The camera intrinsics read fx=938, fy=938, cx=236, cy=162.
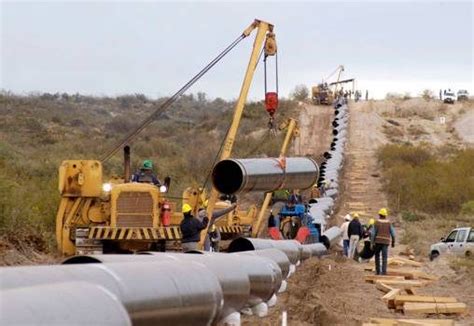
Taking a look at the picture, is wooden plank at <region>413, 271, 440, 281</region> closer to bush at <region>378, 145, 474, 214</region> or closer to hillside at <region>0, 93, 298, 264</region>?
hillside at <region>0, 93, 298, 264</region>

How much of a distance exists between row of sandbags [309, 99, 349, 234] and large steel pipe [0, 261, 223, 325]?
20704 mm

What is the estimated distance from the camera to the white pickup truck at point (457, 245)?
90.1 feet

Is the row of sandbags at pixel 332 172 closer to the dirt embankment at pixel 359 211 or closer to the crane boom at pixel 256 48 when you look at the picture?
the dirt embankment at pixel 359 211

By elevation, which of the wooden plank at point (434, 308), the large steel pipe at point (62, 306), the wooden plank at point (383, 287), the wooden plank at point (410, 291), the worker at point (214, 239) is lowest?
the wooden plank at point (383, 287)

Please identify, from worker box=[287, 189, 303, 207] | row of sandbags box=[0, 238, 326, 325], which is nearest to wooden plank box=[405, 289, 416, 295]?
worker box=[287, 189, 303, 207]

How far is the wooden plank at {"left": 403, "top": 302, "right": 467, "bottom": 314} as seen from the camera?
48.8 ft

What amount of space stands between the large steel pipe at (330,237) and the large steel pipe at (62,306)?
21.7 metres

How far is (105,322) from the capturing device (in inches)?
198

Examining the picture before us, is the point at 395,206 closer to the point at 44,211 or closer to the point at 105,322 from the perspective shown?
the point at 44,211

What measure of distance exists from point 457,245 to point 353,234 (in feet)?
11.4

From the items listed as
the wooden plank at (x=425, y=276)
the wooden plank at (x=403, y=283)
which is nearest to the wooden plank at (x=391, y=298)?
the wooden plank at (x=403, y=283)

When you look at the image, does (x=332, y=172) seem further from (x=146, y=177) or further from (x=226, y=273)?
(x=226, y=273)

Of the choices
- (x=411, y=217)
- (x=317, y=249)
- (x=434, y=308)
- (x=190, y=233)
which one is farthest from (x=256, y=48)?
(x=411, y=217)

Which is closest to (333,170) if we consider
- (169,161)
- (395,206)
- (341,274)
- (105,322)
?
(395,206)
